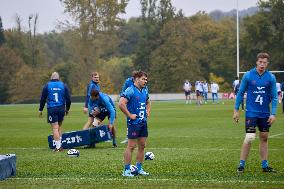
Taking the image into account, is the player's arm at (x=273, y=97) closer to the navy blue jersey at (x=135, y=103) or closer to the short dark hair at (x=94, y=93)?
the navy blue jersey at (x=135, y=103)

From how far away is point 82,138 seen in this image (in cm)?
1825

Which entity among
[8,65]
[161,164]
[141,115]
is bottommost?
[161,164]

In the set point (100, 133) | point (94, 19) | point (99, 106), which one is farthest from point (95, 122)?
point (94, 19)

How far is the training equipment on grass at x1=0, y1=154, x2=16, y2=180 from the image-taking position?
1130cm

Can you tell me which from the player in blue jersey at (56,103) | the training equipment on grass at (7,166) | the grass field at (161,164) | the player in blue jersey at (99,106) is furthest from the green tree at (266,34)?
the training equipment on grass at (7,166)

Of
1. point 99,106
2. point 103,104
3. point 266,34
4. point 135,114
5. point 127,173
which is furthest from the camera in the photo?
point 266,34

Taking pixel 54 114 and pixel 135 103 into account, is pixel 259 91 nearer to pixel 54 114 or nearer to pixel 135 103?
pixel 135 103

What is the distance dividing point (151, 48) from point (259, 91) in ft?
264

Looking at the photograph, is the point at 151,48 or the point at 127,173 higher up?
the point at 151,48

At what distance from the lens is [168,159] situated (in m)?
14.8

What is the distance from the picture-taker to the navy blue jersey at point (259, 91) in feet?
40.0

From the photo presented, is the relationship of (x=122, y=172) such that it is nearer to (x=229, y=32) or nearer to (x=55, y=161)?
(x=55, y=161)

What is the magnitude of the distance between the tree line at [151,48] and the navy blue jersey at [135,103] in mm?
71296

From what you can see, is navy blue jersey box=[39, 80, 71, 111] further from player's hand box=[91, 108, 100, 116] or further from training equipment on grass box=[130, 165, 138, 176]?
training equipment on grass box=[130, 165, 138, 176]
